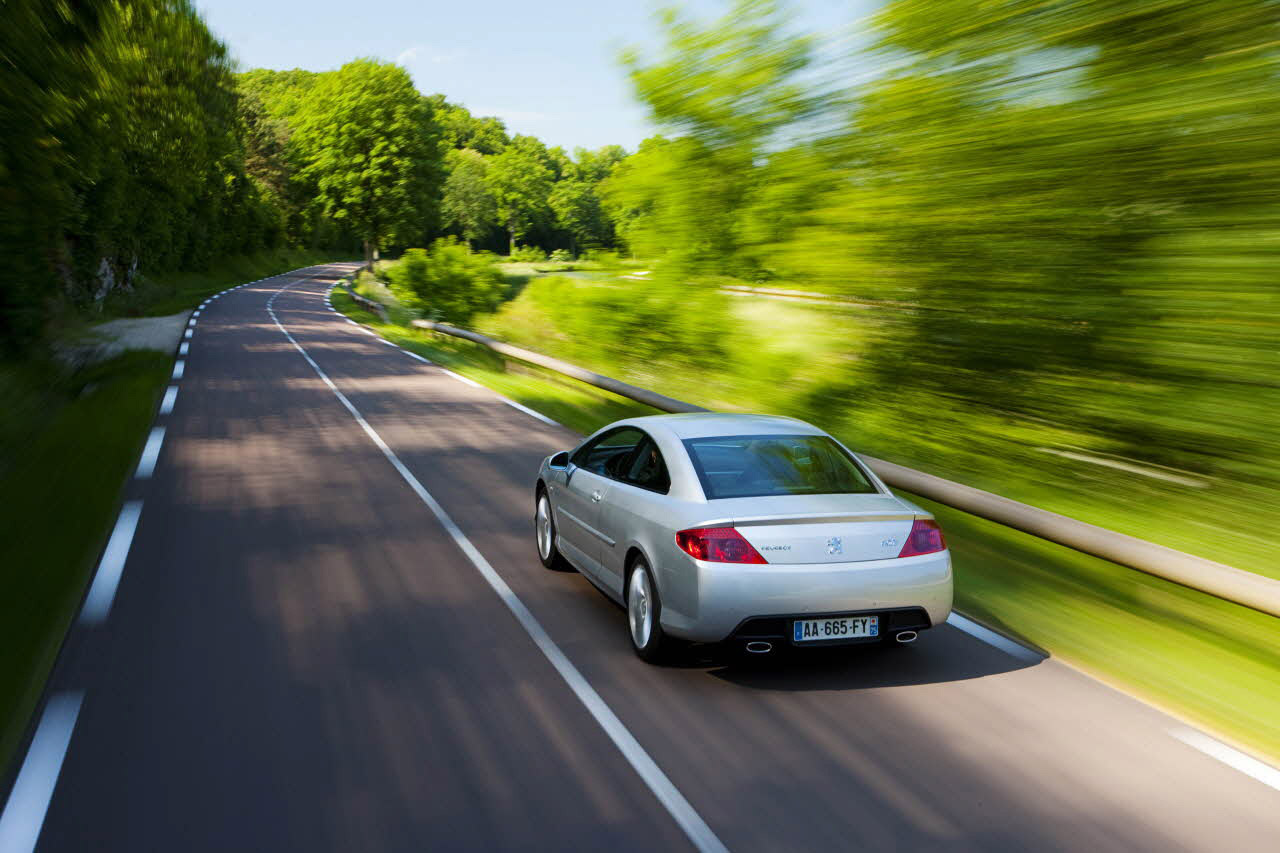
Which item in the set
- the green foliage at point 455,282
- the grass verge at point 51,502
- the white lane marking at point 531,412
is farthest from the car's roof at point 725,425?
the green foliage at point 455,282

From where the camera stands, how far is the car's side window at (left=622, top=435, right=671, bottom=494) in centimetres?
619

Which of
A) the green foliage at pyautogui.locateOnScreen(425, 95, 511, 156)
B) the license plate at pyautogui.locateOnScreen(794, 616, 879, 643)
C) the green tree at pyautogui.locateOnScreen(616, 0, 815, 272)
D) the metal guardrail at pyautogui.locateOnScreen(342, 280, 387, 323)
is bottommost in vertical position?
the metal guardrail at pyautogui.locateOnScreen(342, 280, 387, 323)

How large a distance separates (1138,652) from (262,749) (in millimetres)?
4992

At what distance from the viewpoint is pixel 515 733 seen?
4.94 metres

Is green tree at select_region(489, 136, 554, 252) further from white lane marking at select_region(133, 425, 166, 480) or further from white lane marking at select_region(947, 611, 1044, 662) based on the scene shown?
white lane marking at select_region(947, 611, 1044, 662)

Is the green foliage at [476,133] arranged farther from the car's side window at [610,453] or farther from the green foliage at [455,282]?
the car's side window at [610,453]

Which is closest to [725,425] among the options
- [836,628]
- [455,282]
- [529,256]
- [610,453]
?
[610,453]

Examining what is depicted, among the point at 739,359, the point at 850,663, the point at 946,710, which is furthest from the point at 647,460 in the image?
the point at 739,359

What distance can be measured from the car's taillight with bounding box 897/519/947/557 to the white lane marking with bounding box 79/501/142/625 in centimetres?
487

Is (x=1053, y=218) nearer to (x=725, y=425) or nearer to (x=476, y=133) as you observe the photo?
(x=725, y=425)

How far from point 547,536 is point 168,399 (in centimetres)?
1165

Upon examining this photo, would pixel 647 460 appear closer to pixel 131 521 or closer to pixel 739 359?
pixel 131 521

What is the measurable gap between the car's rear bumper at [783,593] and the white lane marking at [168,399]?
42.2ft

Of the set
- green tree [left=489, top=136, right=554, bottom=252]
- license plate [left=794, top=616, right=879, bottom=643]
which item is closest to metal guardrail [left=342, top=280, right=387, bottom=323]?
license plate [left=794, top=616, right=879, bottom=643]
